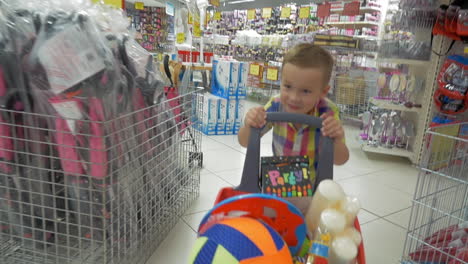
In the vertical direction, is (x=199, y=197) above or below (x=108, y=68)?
below

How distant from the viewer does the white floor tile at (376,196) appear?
1.96m

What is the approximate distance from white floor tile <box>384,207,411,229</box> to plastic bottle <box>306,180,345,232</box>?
1212 mm

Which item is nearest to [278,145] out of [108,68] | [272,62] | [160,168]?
[160,168]

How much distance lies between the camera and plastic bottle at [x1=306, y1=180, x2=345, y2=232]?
0.72 metres

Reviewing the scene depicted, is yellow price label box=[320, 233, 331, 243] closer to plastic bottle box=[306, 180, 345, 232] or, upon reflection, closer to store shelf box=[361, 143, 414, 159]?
plastic bottle box=[306, 180, 345, 232]

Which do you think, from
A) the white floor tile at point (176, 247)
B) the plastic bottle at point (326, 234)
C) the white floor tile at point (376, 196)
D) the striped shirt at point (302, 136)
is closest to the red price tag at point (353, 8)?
the white floor tile at point (376, 196)

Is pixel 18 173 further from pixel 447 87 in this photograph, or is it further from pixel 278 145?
pixel 447 87

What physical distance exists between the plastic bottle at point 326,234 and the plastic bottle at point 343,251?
15 millimetres

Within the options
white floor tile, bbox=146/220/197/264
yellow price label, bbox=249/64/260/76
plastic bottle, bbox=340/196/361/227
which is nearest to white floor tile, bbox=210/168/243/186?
white floor tile, bbox=146/220/197/264

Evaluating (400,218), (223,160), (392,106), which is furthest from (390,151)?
(223,160)

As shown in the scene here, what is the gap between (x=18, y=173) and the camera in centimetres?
114

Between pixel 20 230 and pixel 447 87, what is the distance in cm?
279

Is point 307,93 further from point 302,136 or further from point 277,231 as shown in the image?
point 277,231

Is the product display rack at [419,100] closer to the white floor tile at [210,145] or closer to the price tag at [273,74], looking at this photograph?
the white floor tile at [210,145]
